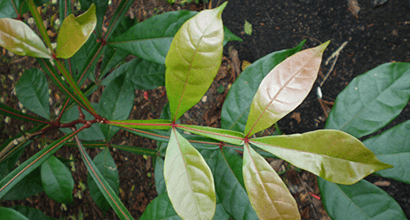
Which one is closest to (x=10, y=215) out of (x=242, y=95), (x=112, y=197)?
(x=112, y=197)

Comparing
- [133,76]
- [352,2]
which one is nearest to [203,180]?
[133,76]

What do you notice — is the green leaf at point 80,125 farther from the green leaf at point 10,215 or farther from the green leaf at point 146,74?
the green leaf at point 10,215

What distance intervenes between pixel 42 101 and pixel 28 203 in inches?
49.5

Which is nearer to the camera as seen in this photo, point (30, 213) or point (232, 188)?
point (232, 188)

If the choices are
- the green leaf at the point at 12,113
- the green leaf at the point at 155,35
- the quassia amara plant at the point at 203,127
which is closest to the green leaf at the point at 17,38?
the quassia amara plant at the point at 203,127

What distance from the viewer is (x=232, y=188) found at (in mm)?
678

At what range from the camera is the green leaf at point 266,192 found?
0.35m

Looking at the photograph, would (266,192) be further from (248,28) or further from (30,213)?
(248,28)

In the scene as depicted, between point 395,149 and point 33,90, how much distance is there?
1.31m

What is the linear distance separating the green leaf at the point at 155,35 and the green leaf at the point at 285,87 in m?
0.44

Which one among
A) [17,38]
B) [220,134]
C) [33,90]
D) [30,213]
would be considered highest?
[17,38]

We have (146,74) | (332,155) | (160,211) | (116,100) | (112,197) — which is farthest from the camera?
(146,74)

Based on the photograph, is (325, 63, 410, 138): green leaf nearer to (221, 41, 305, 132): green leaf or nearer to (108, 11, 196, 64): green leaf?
(221, 41, 305, 132): green leaf

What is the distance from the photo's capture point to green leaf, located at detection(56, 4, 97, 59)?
44 centimetres
